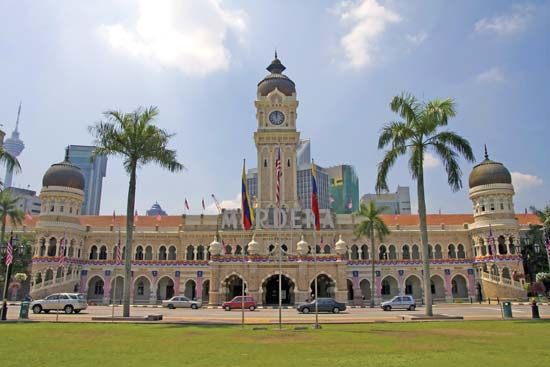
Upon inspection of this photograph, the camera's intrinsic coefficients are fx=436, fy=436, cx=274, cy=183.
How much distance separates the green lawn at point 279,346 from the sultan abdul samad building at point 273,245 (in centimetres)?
3008

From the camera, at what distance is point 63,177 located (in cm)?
5950

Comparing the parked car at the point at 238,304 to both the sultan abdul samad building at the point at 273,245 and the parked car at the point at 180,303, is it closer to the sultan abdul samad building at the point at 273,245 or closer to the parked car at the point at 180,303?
the parked car at the point at 180,303

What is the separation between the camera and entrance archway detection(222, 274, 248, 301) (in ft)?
159

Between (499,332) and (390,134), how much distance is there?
13.7m

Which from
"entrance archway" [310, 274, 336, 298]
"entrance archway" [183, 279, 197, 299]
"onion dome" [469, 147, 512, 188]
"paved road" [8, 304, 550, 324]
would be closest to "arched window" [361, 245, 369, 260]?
"entrance archway" [310, 274, 336, 298]

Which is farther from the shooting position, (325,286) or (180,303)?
(325,286)

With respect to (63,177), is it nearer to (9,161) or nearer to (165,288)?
(165,288)

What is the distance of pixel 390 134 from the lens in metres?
27.9

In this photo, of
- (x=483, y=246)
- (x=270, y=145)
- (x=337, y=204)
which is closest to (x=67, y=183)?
(x=270, y=145)

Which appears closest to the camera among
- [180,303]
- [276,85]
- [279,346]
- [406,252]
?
[279,346]

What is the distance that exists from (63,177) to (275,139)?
98.6 feet

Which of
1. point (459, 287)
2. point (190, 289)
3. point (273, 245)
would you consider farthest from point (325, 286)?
point (459, 287)

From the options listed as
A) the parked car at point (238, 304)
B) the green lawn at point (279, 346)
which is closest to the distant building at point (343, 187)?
the parked car at point (238, 304)

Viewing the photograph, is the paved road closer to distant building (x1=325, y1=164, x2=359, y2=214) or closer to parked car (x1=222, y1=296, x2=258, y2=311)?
parked car (x1=222, y1=296, x2=258, y2=311)
